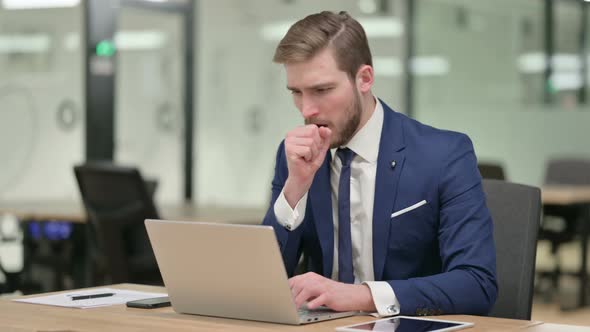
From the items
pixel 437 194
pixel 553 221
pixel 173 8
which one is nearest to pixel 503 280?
pixel 437 194

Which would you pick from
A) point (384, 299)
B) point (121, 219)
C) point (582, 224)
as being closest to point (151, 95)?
point (582, 224)

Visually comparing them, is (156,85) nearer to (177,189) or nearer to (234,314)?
(177,189)

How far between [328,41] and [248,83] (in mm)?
5716

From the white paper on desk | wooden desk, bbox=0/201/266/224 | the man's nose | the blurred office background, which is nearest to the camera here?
the white paper on desk

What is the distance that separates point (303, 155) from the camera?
2.37 metres

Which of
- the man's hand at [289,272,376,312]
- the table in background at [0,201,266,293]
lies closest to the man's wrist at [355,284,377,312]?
the man's hand at [289,272,376,312]

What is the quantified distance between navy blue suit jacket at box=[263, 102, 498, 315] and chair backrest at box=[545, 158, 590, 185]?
16.4ft

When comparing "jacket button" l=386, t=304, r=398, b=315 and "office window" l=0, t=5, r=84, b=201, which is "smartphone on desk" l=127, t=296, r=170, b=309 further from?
"office window" l=0, t=5, r=84, b=201

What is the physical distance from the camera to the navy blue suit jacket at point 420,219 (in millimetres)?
2314

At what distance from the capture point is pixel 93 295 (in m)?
2.44

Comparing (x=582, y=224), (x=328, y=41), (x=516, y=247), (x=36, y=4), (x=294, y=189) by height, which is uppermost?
(x=36, y=4)

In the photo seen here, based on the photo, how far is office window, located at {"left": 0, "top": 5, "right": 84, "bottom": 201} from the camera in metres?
6.94

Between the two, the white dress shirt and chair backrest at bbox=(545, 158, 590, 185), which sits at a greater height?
the white dress shirt

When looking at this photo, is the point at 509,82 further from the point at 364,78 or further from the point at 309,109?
the point at 309,109
